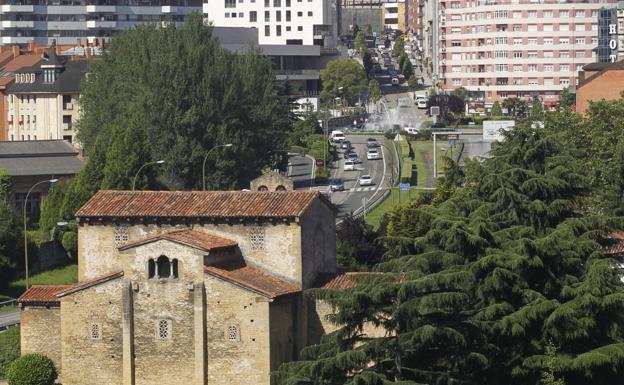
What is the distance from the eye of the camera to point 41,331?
7894cm

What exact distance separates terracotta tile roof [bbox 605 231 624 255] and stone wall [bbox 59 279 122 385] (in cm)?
1960

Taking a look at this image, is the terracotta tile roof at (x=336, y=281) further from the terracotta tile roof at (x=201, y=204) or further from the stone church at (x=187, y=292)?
the terracotta tile roof at (x=201, y=204)

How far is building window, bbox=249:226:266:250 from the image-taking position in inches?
3022

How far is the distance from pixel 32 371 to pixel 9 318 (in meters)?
14.9

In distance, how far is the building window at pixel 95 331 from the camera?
251 ft

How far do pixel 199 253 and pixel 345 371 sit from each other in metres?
13.2

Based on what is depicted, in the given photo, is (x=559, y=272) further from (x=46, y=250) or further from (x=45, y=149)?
(x=45, y=149)

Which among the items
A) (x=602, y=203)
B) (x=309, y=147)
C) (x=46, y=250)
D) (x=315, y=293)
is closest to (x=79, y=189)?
(x=46, y=250)

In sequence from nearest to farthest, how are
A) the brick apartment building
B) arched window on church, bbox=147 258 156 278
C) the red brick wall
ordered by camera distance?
arched window on church, bbox=147 258 156 278, the red brick wall, the brick apartment building

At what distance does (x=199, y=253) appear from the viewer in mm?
74250

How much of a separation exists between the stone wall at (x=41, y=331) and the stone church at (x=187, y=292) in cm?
4

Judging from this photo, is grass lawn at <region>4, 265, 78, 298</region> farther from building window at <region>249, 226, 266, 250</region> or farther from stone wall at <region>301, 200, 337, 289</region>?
building window at <region>249, 226, 266, 250</region>

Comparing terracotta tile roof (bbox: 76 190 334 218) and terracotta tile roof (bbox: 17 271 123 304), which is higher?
terracotta tile roof (bbox: 76 190 334 218)

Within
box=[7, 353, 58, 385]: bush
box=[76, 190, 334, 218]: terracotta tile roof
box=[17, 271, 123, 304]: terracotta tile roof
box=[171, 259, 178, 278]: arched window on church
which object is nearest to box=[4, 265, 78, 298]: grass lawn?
box=[17, 271, 123, 304]: terracotta tile roof
